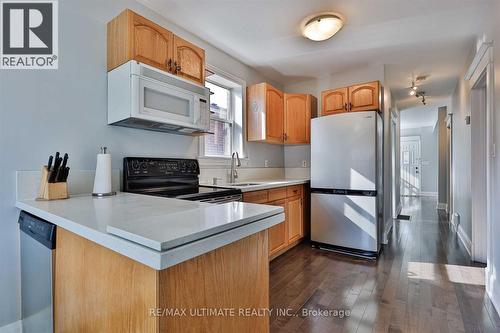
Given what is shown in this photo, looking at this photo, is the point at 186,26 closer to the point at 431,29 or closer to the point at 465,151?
the point at 431,29

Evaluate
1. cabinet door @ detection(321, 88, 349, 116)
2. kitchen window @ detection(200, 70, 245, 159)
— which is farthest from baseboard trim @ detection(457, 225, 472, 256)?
kitchen window @ detection(200, 70, 245, 159)

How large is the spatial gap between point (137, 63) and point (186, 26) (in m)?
1.01

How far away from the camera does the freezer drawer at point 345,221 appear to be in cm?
283

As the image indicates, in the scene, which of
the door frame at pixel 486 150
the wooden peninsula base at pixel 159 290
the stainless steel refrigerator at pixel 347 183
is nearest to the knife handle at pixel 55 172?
the wooden peninsula base at pixel 159 290

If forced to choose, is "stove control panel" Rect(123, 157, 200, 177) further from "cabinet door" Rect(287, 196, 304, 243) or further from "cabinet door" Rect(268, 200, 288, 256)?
"cabinet door" Rect(287, 196, 304, 243)

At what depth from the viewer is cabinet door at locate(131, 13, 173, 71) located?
1786 millimetres

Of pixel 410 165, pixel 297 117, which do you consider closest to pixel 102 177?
pixel 297 117

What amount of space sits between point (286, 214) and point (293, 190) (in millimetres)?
330

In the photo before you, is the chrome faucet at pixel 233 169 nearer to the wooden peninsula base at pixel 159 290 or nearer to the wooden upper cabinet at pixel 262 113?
the wooden upper cabinet at pixel 262 113

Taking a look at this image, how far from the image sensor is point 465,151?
336 cm

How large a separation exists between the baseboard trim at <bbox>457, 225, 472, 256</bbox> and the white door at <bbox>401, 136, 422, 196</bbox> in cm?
587

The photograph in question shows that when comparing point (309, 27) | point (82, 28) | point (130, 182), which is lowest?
point (130, 182)

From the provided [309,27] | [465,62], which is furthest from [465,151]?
[309,27]

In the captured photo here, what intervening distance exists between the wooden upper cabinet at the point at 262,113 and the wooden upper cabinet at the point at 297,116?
246 mm
